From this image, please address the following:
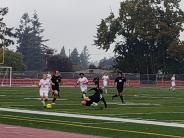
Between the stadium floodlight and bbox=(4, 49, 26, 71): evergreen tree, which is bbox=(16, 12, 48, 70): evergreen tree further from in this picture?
the stadium floodlight

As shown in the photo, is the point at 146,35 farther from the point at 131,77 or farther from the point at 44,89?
the point at 44,89

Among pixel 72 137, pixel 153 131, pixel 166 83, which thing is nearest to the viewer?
pixel 72 137

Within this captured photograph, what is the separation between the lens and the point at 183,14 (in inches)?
3711

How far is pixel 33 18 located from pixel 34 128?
6580 inches

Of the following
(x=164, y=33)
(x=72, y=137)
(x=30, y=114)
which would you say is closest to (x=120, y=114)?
(x=30, y=114)

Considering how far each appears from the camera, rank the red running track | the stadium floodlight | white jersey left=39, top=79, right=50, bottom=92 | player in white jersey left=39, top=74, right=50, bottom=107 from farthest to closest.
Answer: the stadium floodlight
white jersey left=39, top=79, right=50, bottom=92
player in white jersey left=39, top=74, right=50, bottom=107
the red running track

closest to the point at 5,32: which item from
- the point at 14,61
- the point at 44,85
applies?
the point at 14,61

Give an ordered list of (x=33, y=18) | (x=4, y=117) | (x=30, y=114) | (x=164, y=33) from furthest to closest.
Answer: (x=33, y=18), (x=164, y=33), (x=30, y=114), (x=4, y=117)

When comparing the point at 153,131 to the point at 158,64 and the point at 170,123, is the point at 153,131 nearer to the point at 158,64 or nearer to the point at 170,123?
the point at 170,123

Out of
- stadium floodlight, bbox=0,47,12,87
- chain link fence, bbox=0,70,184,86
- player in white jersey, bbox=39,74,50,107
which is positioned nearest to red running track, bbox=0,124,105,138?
player in white jersey, bbox=39,74,50,107

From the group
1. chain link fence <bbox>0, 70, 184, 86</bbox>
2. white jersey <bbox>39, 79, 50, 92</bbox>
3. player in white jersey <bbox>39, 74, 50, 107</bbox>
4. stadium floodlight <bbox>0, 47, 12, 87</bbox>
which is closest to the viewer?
player in white jersey <bbox>39, 74, 50, 107</bbox>

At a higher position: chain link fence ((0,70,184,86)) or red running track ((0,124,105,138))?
chain link fence ((0,70,184,86))

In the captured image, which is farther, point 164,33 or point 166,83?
point 164,33

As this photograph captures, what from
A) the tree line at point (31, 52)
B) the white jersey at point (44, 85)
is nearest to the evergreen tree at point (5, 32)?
the tree line at point (31, 52)
